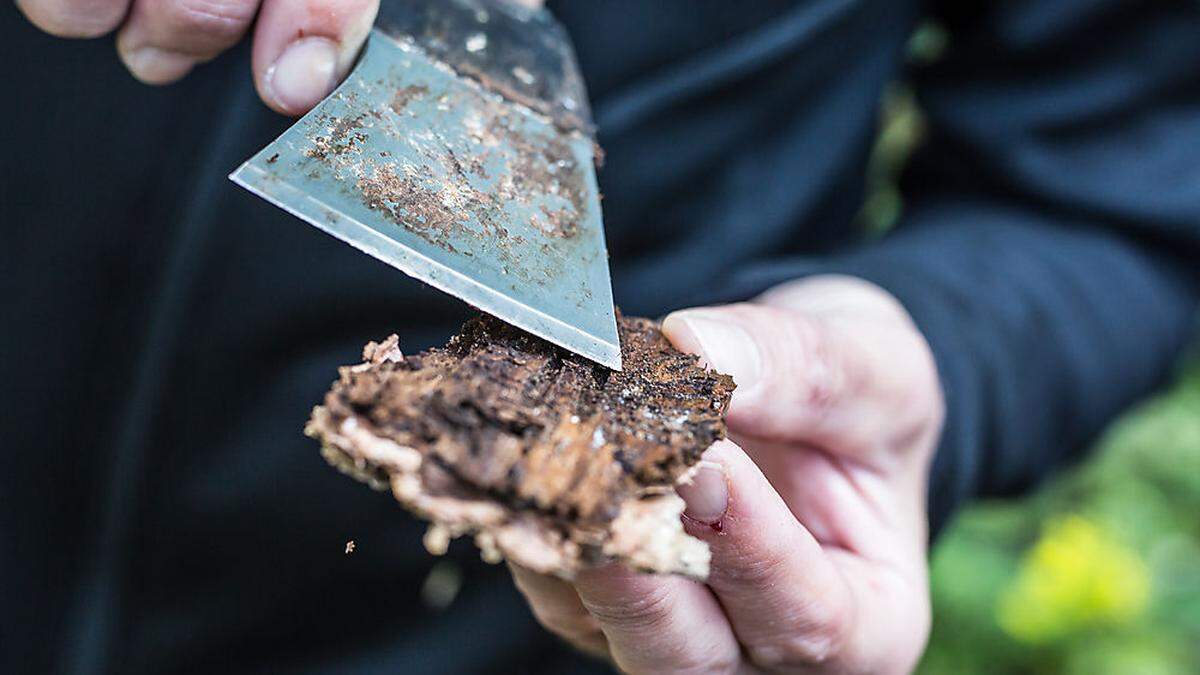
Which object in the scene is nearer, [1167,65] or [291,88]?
[291,88]

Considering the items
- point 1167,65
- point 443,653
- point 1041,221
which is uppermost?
point 1167,65

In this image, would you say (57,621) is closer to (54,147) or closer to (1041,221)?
(54,147)

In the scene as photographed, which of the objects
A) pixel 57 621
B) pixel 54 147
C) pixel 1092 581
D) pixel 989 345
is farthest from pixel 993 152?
pixel 57 621

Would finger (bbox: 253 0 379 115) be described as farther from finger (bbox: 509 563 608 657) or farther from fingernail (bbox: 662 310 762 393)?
finger (bbox: 509 563 608 657)

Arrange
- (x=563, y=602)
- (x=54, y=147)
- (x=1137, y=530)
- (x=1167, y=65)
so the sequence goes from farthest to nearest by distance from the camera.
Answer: (x=1137, y=530) < (x=1167, y=65) < (x=54, y=147) < (x=563, y=602)

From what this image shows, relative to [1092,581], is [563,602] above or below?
above

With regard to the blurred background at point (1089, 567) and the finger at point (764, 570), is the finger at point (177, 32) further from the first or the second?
the blurred background at point (1089, 567)

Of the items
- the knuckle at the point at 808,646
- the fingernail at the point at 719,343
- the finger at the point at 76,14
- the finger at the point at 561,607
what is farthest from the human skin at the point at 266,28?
the knuckle at the point at 808,646

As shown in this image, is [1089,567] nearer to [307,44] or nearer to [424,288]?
[424,288]
